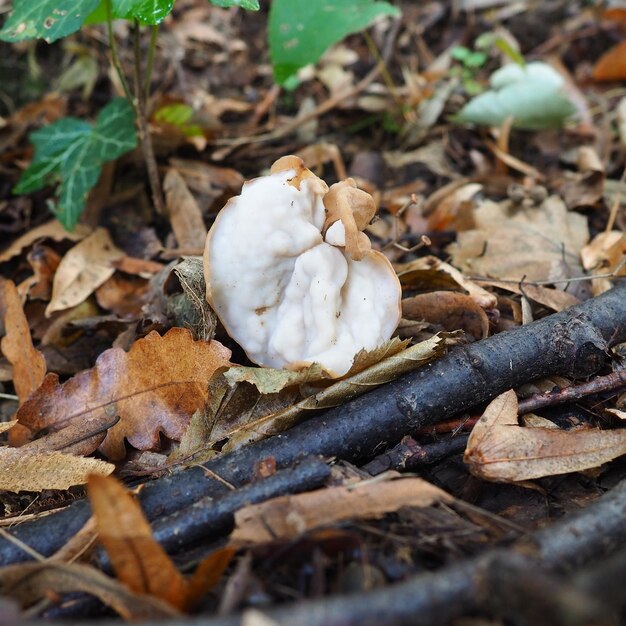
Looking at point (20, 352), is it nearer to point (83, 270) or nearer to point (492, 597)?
point (83, 270)

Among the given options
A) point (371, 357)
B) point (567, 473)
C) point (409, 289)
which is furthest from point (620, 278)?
point (371, 357)

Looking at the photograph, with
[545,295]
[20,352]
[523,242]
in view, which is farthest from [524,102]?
[20,352]

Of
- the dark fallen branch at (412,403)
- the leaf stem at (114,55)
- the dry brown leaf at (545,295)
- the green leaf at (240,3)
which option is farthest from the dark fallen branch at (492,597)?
the leaf stem at (114,55)

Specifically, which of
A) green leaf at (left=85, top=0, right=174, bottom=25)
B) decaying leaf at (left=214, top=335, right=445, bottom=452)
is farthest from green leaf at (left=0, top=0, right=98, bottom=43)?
decaying leaf at (left=214, top=335, right=445, bottom=452)

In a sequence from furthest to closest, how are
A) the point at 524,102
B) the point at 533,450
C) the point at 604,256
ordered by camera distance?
the point at 524,102 → the point at 604,256 → the point at 533,450

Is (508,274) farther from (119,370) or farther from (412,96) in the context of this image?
(412,96)

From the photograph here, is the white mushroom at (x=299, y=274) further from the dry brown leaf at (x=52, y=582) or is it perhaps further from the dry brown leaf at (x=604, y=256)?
the dry brown leaf at (x=604, y=256)
